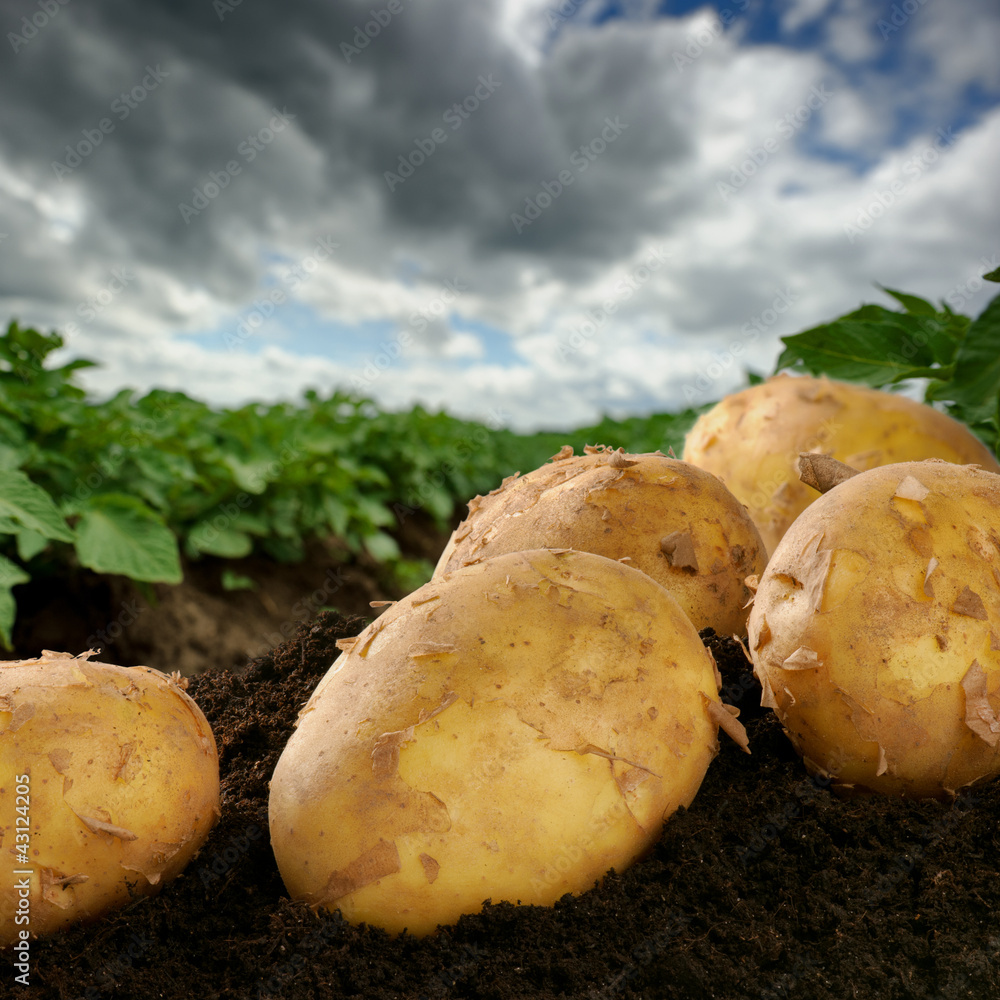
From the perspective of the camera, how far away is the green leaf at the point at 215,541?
551 cm

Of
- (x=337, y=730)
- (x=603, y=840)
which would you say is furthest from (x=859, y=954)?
(x=337, y=730)

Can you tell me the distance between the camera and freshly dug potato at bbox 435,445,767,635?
1896 millimetres

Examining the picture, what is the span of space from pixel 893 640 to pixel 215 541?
4842 mm

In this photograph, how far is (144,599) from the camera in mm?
5152

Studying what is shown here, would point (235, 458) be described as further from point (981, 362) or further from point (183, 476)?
point (981, 362)

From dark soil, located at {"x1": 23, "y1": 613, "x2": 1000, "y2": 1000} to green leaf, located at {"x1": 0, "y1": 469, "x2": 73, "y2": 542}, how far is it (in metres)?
2.14

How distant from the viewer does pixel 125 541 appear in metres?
4.22

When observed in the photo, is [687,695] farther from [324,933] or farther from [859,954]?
[324,933]

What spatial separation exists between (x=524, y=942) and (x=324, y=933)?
1.07 feet

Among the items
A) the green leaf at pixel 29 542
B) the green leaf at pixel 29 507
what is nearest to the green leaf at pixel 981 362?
the green leaf at pixel 29 507

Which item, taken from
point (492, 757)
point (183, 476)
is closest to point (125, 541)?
point (183, 476)

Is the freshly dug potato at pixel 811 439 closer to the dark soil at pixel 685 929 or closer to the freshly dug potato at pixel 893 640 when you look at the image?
the freshly dug potato at pixel 893 640

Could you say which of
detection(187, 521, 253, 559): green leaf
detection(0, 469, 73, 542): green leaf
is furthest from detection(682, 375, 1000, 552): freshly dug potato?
detection(187, 521, 253, 559): green leaf

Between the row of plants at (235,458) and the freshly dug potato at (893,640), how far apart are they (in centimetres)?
29
